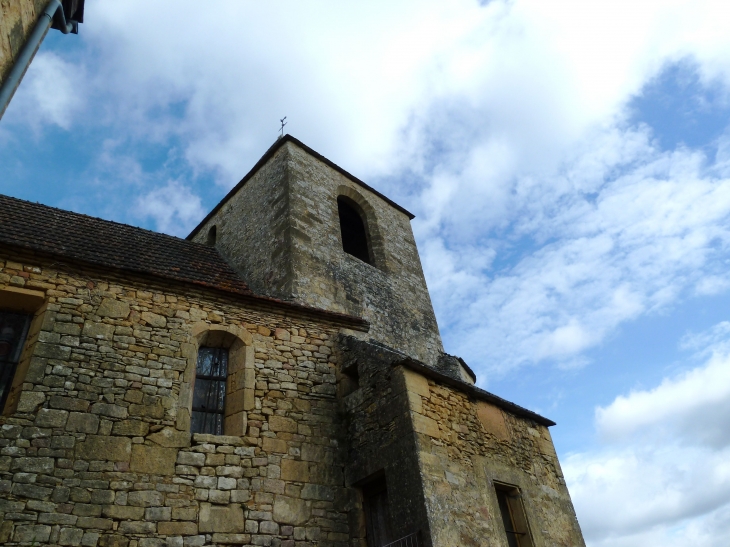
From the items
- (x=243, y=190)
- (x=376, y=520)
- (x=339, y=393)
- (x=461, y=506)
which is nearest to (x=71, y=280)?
(x=339, y=393)

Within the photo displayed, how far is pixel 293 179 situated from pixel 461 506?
287 inches

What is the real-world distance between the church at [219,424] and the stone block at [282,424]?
0.02 meters

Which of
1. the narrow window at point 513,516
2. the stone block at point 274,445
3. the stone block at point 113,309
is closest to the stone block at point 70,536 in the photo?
the stone block at point 274,445

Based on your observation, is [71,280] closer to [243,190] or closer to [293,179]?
[293,179]

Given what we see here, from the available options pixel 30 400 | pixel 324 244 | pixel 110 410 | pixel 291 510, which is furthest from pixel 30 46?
pixel 324 244

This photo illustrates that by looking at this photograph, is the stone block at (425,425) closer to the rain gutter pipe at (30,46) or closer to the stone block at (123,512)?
the stone block at (123,512)

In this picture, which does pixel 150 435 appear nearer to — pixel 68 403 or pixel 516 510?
pixel 68 403

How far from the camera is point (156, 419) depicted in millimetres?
6230

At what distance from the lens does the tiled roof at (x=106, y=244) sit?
7.25m

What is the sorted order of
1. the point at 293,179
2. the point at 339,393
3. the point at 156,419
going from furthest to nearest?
1. the point at 293,179
2. the point at 339,393
3. the point at 156,419

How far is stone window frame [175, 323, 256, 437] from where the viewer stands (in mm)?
6586

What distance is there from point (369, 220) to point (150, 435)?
25.6ft

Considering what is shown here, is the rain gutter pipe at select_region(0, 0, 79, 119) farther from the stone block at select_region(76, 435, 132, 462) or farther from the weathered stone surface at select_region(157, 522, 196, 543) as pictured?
the weathered stone surface at select_region(157, 522, 196, 543)

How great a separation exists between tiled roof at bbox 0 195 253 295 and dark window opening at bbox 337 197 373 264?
3419 mm
